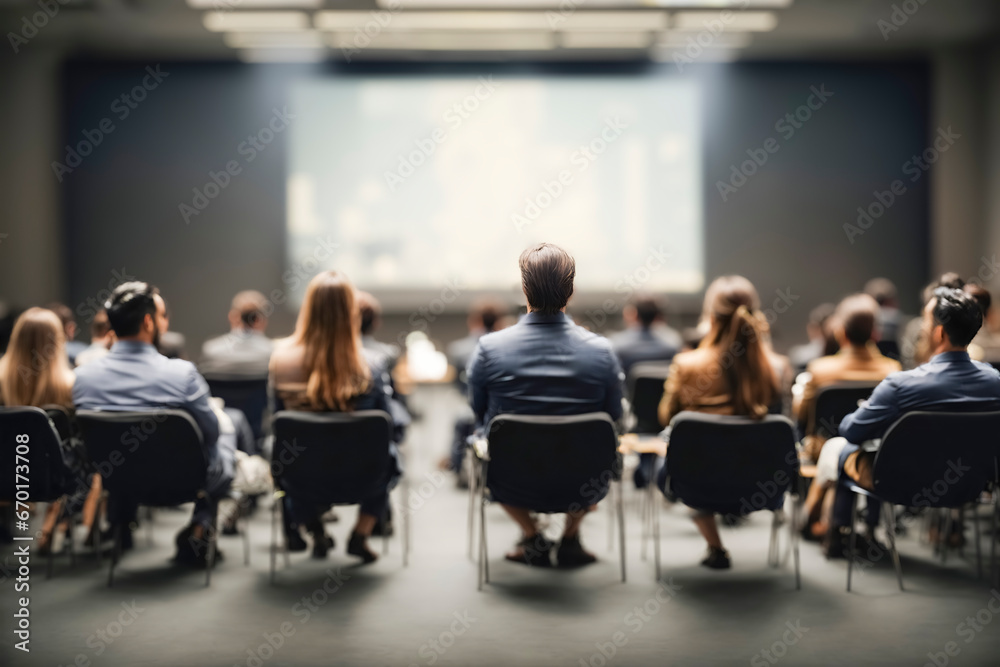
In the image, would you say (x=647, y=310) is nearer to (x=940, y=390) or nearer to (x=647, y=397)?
(x=647, y=397)

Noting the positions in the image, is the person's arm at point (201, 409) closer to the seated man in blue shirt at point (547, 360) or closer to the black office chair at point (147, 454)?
the black office chair at point (147, 454)

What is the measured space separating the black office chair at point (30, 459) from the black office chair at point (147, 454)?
0.15 metres

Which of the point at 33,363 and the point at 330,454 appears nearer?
the point at 330,454

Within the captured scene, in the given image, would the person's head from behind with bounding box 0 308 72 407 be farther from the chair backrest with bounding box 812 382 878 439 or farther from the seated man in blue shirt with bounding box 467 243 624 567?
the chair backrest with bounding box 812 382 878 439

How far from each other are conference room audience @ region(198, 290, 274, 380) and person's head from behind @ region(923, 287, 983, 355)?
329 centimetres

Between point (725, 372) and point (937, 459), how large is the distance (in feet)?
2.77

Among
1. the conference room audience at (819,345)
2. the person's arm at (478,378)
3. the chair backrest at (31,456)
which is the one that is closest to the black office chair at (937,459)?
the conference room audience at (819,345)

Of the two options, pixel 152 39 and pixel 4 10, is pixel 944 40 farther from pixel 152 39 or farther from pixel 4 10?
pixel 4 10

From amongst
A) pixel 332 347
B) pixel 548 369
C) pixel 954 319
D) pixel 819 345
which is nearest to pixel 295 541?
pixel 332 347

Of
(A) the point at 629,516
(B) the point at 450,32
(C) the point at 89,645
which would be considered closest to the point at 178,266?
(B) the point at 450,32

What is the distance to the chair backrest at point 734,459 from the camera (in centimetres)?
322

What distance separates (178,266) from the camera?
985cm

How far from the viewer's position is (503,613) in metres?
3.20

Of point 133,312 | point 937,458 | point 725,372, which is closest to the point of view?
point 937,458
